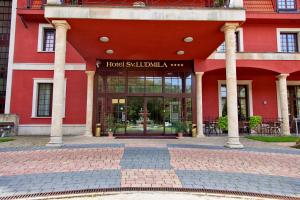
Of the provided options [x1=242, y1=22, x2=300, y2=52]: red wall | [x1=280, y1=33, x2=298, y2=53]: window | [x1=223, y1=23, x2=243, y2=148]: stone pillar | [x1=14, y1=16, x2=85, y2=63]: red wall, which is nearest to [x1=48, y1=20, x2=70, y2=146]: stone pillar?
[x1=14, y1=16, x2=85, y2=63]: red wall

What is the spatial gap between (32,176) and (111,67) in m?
9.32

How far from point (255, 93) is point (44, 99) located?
13.7 metres

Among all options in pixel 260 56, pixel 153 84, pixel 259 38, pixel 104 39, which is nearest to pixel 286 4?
pixel 259 38

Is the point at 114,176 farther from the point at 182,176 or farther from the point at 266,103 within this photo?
the point at 266,103

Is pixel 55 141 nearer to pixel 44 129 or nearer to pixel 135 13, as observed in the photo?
pixel 135 13

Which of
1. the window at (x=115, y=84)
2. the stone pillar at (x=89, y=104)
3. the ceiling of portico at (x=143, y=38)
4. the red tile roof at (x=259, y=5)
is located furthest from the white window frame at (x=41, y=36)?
the red tile roof at (x=259, y=5)

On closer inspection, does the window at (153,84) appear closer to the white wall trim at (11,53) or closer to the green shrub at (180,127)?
the green shrub at (180,127)

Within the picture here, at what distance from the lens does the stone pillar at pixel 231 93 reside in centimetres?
876

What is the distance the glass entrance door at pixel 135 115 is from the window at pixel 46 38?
608 centimetres

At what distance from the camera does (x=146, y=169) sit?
5.54 meters

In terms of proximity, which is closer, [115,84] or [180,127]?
[180,127]

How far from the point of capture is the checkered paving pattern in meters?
4.47

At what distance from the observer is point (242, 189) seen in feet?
14.1

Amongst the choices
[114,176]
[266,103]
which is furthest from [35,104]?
[266,103]
